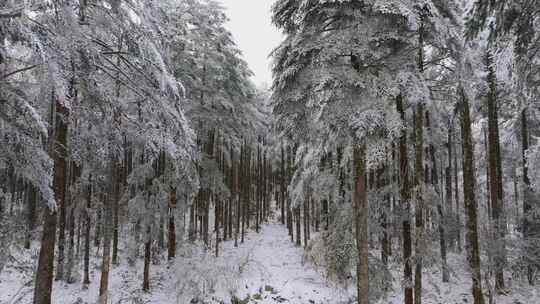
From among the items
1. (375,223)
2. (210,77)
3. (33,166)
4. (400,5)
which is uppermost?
(210,77)

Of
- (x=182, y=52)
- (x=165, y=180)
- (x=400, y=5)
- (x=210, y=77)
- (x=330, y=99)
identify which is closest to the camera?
(x=400, y=5)

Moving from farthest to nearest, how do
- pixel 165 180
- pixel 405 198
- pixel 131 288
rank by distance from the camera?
1. pixel 165 180
2. pixel 131 288
3. pixel 405 198

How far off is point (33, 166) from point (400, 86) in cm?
875

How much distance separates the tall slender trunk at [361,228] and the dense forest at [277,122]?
38 mm

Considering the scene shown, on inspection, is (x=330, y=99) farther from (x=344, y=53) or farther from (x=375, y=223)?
(x=375, y=223)

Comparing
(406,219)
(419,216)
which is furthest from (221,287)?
(419,216)

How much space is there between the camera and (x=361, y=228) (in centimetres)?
919

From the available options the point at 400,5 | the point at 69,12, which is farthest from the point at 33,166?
the point at 400,5

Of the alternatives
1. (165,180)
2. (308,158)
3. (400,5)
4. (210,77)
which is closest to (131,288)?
(165,180)

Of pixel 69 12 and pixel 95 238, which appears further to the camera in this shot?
pixel 95 238

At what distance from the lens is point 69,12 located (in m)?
5.23

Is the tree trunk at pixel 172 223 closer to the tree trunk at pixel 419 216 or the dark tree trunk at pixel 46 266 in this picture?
the dark tree trunk at pixel 46 266

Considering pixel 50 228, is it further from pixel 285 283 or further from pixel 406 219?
pixel 285 283

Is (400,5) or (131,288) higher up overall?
(400,5)
